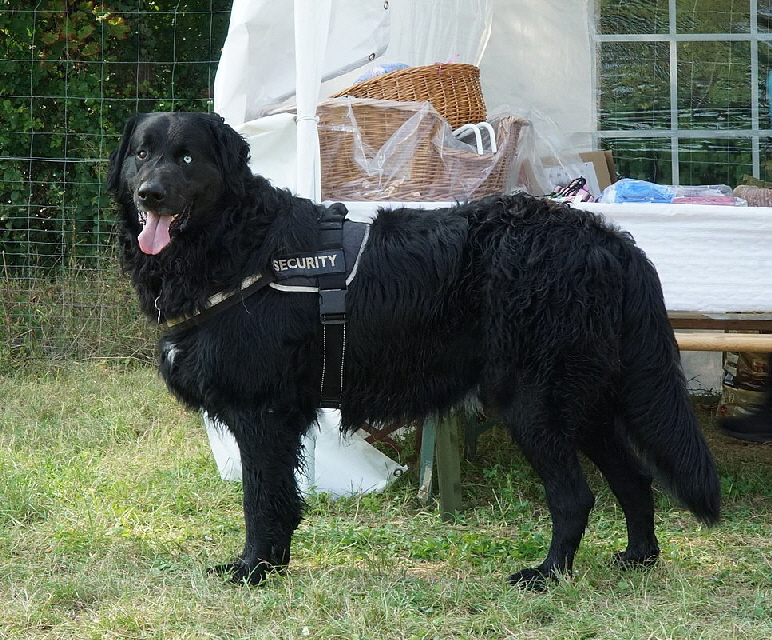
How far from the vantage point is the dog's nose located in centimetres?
267

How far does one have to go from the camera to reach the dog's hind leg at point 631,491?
3.00 metres

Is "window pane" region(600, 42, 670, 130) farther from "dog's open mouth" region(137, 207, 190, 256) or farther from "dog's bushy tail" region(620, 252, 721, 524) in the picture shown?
"dog's open mouth" region(137, 207, 190, 256)

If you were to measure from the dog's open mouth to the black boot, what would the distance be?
3195 mm

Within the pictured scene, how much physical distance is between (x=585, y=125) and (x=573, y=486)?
10.1 feet

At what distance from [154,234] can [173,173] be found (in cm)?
19

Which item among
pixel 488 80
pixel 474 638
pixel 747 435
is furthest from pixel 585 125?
pixel 474 638

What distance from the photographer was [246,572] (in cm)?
288

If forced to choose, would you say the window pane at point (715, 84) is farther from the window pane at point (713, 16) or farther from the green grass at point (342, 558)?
the green grass at point (342, 558)

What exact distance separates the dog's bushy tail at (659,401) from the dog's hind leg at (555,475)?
0.23 metres

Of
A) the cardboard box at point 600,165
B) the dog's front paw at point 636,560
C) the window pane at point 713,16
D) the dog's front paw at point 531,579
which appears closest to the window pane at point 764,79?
the window pane at point 713,16

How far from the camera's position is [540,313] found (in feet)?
9.12

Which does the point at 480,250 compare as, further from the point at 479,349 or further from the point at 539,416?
the point at 539,416

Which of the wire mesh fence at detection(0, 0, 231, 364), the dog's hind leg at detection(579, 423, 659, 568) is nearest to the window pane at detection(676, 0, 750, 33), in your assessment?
the wire mesh fence at detection(0, 0, 231, 364)

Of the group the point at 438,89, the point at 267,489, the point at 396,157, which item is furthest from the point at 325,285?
the point at 438,89
